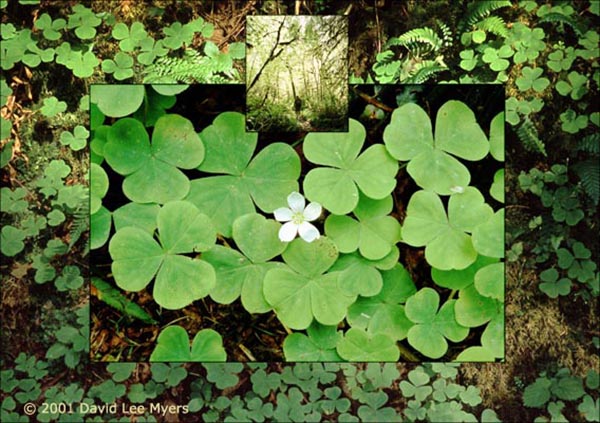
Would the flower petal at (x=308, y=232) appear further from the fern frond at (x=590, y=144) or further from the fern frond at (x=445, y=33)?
the fern frond at (x=590, y=144)

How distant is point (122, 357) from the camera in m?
2.81

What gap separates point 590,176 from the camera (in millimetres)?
2834

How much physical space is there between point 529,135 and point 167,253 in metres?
1.38

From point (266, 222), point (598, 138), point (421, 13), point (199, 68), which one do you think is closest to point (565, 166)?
point (598, 138)

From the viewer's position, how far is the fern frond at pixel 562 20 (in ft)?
9.21

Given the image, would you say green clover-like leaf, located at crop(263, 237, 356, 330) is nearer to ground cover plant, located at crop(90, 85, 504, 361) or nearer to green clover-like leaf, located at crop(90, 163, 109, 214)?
ground cover plant, located at crop(90, 85, 504, 361)

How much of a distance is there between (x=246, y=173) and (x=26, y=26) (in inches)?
37.7

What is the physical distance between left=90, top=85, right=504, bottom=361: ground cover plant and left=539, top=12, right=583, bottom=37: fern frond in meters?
0.37

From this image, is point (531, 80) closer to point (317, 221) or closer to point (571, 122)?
point (571, 122)

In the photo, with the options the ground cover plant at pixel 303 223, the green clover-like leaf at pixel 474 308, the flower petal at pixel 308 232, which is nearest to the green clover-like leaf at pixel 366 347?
the ground cover plant at pixel 303 223

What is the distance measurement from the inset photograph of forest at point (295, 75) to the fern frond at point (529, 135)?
0.65 meters

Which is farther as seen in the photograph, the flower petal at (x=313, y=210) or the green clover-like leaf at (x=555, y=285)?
the green clover-like leaf at (x=555, y=285)

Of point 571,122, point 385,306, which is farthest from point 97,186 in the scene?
point 571,122

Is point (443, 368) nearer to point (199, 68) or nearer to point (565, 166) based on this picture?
point (565, 166)
